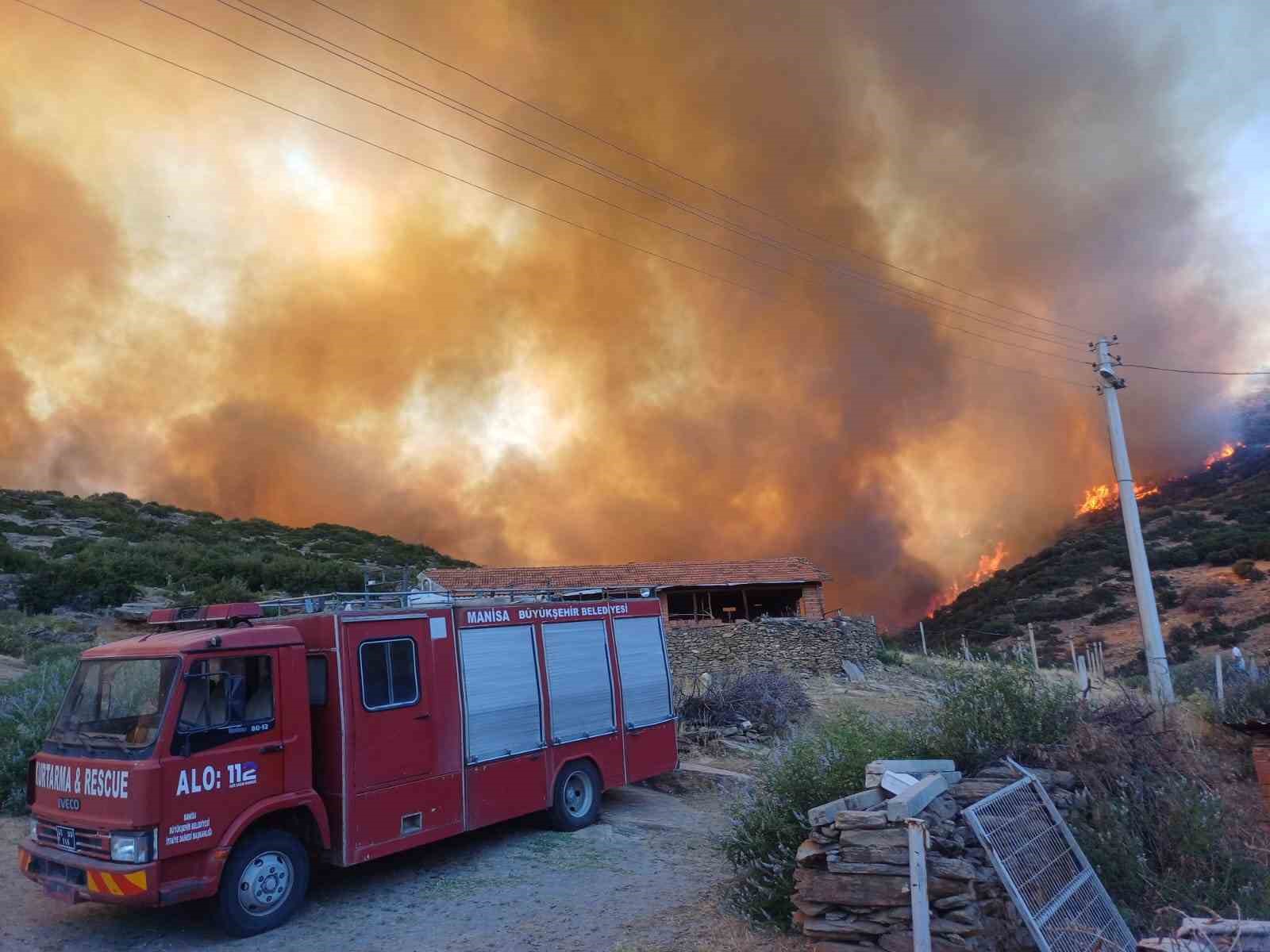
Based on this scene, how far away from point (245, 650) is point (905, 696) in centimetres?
2081

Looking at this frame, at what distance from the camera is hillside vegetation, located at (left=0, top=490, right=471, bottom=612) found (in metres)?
27.5

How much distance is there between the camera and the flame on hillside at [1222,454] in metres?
70.4

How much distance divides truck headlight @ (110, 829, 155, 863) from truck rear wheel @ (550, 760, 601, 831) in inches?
190

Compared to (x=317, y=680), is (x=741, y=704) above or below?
below

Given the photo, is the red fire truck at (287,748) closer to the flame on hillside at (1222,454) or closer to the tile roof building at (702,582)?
the tile roof building at (702,582)

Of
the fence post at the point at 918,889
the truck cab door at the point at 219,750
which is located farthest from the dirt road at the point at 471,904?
the fence post at the point at 918,889

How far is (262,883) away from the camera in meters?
7.45

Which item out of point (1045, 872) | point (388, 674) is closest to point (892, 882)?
point (1045, 872)

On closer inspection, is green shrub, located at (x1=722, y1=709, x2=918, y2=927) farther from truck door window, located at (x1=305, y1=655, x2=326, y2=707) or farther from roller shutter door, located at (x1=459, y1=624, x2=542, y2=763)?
truck door window, located at (x1=305, y1=655, x2=326, y2=707)

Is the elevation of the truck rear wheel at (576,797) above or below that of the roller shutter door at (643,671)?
below

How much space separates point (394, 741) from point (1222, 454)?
8248cm

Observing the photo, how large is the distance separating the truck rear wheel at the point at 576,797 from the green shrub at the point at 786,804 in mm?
3082

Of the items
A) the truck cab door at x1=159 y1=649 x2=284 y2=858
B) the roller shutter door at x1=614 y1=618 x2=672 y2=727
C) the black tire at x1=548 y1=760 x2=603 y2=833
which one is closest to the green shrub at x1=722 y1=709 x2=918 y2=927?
the black tire at x1=548 y1=760 x2=603 y2=833

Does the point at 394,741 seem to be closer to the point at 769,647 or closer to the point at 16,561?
the point at 769,647
